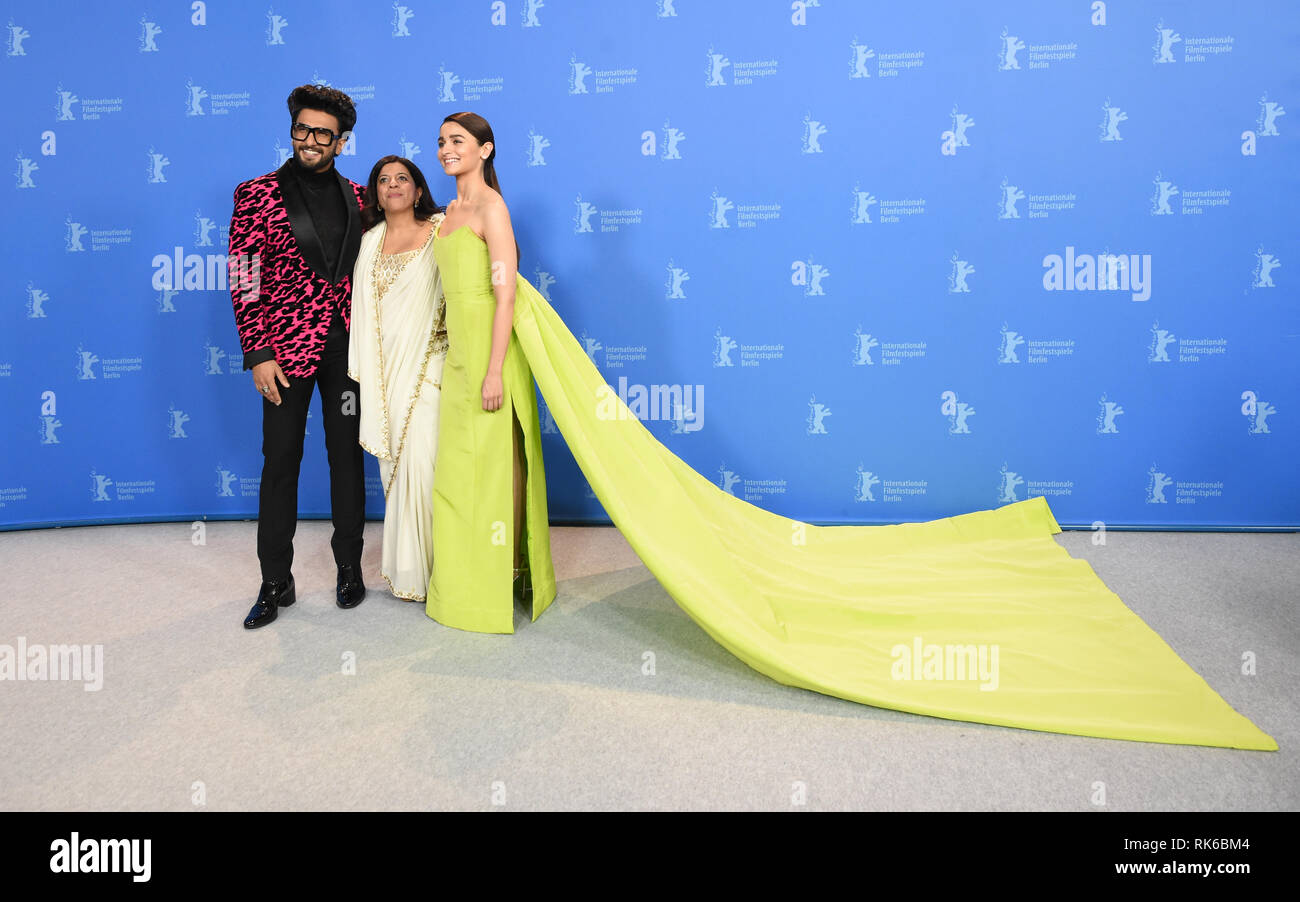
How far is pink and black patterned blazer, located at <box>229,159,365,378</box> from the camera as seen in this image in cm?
271

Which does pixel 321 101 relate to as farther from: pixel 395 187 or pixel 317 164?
pixel 395 187

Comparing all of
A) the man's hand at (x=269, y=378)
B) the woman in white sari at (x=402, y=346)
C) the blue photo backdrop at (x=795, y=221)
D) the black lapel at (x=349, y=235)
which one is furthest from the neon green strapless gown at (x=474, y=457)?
the blue photo backdrop at (x=795, y=221)

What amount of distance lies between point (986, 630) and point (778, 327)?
1.68 meters

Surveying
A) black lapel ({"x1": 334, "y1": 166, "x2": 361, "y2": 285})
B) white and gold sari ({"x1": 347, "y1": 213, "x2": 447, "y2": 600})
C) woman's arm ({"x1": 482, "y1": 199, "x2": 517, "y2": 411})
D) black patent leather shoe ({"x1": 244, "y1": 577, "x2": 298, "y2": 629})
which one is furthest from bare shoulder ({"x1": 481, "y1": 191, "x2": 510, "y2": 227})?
black patent leather shoe ({"x1": 244, "y1": 577, "x2": 298, "y2": 629})

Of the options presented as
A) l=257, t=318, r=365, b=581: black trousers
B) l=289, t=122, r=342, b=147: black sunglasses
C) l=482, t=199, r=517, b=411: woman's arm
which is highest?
l=289, t=122, r=342, b=147: black sunglasses

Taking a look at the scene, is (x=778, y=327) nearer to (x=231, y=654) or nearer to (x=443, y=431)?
(x=443, y=431)

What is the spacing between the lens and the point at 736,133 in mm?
3633

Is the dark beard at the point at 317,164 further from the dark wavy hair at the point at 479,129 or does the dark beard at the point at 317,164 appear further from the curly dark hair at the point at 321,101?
the dark wavy hair at the point at 479,129

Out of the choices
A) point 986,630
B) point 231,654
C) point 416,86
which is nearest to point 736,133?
point 416,86

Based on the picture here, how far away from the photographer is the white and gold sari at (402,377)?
9.21ft

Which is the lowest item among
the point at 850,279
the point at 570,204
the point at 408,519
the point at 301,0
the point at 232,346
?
the point at 408,519

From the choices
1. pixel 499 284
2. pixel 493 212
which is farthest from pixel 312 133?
pixel 499 284

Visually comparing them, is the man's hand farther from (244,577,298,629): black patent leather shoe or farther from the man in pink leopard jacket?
(244,577,298,629): black patent leather shoe

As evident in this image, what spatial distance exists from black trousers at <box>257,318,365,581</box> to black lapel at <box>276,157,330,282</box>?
22 cm
